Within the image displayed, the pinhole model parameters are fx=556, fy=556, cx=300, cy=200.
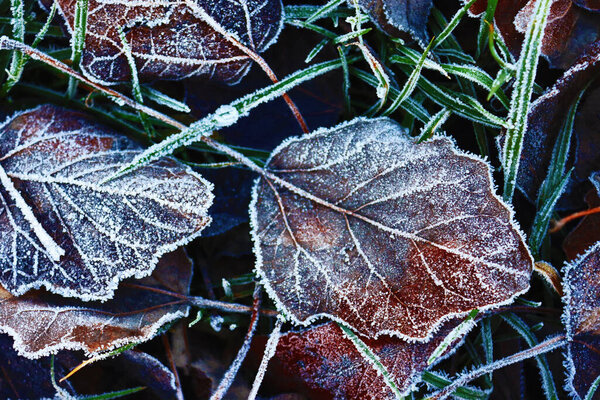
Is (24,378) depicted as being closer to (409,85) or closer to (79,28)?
(79,28)

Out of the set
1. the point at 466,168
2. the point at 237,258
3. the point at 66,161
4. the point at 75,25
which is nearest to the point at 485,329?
the point at 466,168

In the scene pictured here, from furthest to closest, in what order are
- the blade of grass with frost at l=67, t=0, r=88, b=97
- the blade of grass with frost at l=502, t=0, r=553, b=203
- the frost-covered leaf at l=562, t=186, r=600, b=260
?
the frost-covered leaf at l=562, t=186, r=600, b=260, the blade of grass with frost at l=67, t=0, r=88, b=97, the blade of grass with frost at l=502, t=0, r=553, b=203

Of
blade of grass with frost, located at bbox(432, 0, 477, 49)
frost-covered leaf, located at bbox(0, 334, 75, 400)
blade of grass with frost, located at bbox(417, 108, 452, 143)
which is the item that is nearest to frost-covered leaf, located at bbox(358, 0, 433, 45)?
blade of grass with frost, located at bbox(432, 0, 477, 49)

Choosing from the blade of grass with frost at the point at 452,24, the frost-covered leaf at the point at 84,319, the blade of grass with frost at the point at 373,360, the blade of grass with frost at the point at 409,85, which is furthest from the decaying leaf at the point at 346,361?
the blade of grass with frost at the point at 452,24

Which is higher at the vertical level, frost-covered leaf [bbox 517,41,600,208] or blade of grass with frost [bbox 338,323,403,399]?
frost-covered leaf [bbox 517,41,600,208]

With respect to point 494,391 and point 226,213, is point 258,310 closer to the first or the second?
point 226,213

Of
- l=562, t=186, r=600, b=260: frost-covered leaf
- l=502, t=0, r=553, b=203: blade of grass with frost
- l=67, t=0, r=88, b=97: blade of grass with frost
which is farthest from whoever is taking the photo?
l=562, t=186, r=600, b=260: frost-covered leaf

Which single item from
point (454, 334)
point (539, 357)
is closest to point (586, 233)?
point (539, 357)

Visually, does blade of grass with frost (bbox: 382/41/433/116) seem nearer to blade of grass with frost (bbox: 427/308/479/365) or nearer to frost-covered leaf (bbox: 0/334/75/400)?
blade of grass with frost (bbox: 427/308/479/365)
